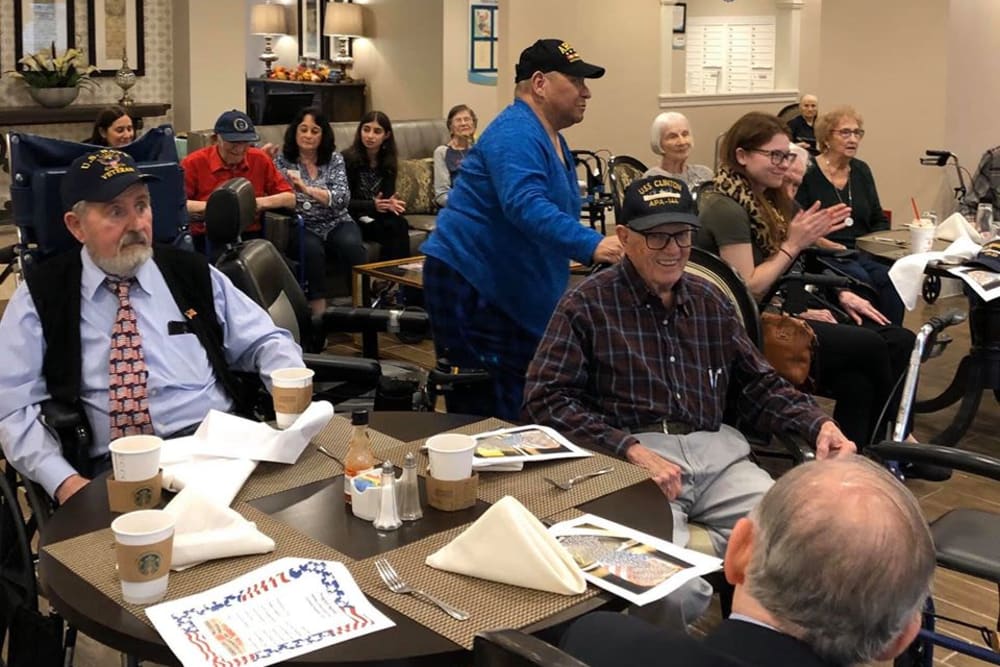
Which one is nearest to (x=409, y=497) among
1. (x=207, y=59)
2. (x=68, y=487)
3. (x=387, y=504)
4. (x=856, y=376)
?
(x=387, y=504)

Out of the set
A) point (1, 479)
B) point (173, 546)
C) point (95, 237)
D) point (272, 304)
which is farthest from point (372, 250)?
point (173, 546)

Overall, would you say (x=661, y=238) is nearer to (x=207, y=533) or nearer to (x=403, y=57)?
(x=207, y=533)

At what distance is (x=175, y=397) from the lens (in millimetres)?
2916

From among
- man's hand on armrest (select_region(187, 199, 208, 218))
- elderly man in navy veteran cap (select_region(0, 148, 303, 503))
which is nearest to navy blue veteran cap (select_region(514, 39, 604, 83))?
elderly man in navy veteran cap (select_region(0, 148, 303, 503))

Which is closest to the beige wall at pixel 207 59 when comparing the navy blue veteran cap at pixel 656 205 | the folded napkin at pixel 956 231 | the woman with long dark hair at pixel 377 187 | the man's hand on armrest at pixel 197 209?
the woman with long dark hair at pixel 377 187

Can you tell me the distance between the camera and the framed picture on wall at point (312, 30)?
12562 mm

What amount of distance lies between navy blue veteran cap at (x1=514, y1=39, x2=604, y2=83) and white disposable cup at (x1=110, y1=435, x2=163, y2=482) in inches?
73.8

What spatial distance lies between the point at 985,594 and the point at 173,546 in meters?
2.62

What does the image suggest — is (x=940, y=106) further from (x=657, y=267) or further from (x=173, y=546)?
(x=173, y=546)

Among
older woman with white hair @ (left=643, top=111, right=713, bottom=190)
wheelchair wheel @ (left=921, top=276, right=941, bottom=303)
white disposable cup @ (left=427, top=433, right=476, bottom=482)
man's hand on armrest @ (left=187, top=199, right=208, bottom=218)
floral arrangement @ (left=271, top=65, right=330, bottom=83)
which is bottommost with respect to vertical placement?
wheelchair wheel @ (left=921, top=276, right=941, bottom=303)

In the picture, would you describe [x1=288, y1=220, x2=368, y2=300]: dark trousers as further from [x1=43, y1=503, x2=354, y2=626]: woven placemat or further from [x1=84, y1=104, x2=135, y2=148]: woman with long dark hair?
[x1=43, y1=503, x2=354, y2=626]: woven placemat

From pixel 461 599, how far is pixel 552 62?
6.98 feet

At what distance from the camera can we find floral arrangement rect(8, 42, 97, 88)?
8.31m

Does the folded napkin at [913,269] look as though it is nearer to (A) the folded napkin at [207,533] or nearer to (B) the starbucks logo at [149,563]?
(A) the folded napkin at [207,533]
